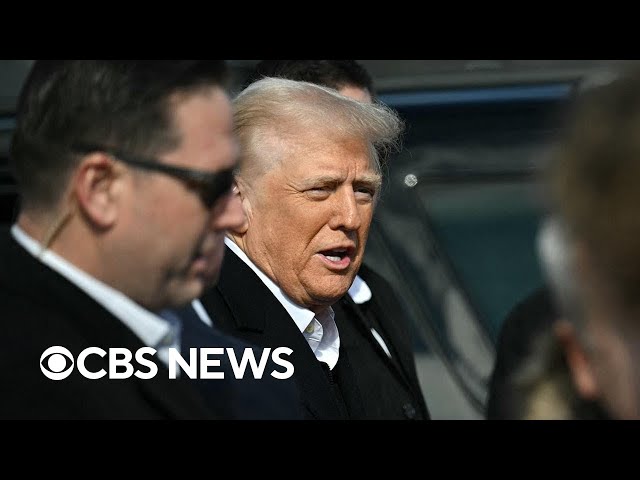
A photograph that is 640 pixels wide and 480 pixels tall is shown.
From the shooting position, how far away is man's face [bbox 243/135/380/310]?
2834mm

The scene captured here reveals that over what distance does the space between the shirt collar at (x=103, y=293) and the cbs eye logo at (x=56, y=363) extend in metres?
0.09

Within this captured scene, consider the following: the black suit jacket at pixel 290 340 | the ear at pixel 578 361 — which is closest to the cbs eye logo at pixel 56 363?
the black suit jacket at pixel 290 340

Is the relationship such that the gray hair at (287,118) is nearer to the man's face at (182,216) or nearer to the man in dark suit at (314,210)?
the man in dark suit at (314,210)

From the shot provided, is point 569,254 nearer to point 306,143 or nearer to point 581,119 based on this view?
point 581,119

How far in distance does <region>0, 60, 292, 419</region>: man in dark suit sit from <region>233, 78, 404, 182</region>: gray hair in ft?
3.49

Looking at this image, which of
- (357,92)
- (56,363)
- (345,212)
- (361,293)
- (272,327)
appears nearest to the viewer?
(56,363)

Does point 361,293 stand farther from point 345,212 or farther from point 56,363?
point 56,363

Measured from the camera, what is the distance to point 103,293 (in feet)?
5.67

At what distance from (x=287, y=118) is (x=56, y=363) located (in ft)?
4.12

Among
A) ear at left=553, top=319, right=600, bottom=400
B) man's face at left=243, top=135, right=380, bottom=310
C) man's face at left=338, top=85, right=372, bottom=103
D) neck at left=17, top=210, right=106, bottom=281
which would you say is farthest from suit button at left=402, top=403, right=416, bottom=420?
ear at left=553, top=319, right=600, bottom=400

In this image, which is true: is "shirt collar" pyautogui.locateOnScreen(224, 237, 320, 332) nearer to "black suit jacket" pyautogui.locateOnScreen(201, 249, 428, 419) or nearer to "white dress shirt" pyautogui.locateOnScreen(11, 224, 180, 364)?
"black suit jacket" pyautogui.locateOnScreen(201, 249, 428, 419)

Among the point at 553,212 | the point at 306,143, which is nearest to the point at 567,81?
the point at 306,143

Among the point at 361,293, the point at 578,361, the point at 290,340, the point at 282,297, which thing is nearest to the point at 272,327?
the point at 290,340

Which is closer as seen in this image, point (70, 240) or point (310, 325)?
point (70, 240)
